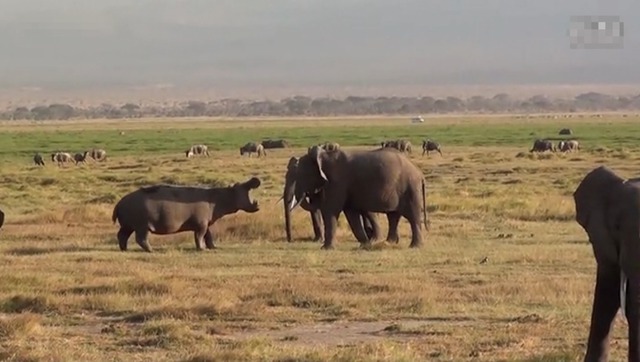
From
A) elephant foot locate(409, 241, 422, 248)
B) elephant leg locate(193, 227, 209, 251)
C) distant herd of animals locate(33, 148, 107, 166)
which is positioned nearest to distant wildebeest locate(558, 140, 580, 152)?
distant herd of animals locate(33, 148, 107, 166)

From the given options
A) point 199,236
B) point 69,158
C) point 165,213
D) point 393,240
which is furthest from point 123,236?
→ point 69,158

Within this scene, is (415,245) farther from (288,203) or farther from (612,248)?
(612,248)

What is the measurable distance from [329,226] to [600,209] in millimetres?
13311

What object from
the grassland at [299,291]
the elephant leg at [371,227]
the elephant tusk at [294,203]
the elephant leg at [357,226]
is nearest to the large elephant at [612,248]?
the grassland at [299,291]

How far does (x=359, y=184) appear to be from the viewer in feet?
79.9

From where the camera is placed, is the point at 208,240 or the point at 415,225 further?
the point at 415,225

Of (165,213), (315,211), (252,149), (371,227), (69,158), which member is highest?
(165,213)

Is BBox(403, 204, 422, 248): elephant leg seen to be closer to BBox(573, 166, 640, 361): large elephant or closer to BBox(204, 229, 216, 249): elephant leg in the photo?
BBox(204, 229, 216, 249): elephant leg

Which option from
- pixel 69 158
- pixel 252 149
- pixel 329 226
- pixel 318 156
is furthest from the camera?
pixel 252 149

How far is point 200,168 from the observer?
56688 mm

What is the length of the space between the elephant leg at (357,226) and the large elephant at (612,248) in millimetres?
12995

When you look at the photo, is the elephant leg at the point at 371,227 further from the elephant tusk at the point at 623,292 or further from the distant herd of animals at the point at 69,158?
the distant herd of animals at the point at 69,158

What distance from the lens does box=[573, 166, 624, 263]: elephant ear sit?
10312 millimetres

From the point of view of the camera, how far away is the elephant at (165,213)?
22.9m
